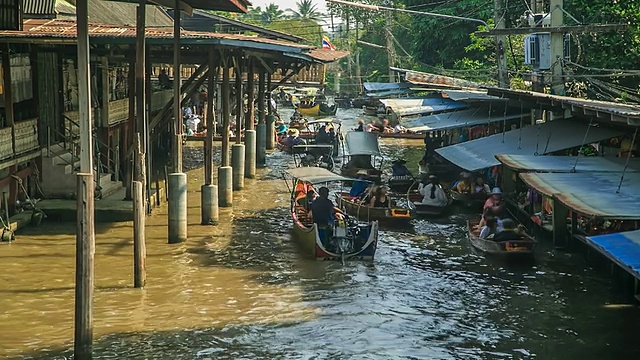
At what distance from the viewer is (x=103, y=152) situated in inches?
992

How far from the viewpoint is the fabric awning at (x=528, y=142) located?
762 inches

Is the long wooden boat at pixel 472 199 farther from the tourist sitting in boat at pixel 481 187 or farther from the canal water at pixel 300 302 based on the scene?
the canal water at pixel 300 302

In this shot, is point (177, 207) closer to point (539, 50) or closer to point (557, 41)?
point (557, 41)

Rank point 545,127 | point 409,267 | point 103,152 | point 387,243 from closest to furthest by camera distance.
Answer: point 409,267
point 387,243
point 545,127
point 103,152

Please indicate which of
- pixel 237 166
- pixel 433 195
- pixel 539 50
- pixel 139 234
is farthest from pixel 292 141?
pixel 139 234

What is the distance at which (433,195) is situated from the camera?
75.3ft

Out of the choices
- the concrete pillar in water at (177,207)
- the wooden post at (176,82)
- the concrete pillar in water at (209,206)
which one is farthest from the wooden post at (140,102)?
the concrete pillar in water at (209,206)

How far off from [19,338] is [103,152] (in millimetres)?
13044

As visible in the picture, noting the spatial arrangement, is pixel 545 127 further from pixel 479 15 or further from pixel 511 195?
pixel 479 15

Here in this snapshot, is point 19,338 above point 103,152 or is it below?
below

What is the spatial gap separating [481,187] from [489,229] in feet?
18.3

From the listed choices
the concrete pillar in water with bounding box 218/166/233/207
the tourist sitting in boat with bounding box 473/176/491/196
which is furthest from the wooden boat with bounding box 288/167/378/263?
the tourist sitting in boat with bounding box 473/176/491/196

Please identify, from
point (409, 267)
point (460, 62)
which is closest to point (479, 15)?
point (460, 62)

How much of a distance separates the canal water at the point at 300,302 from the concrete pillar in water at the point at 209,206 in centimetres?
32
